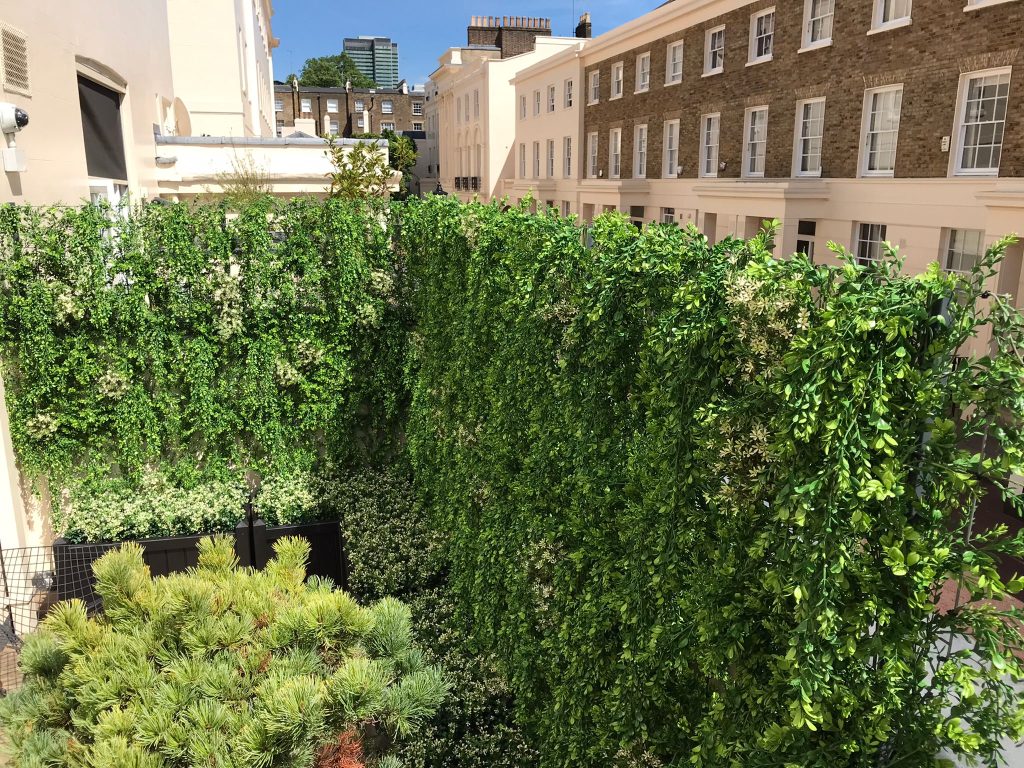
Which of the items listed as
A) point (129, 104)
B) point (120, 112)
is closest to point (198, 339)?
point (120, 112)

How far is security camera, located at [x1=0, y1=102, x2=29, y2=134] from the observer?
24.8 feet

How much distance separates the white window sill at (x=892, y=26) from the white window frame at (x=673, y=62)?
1028cm

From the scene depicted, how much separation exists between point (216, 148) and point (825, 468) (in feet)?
61.6

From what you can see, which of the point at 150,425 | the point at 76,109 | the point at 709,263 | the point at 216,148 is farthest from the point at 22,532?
the point at 216,148

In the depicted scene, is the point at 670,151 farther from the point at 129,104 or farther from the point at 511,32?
the point at 511,32

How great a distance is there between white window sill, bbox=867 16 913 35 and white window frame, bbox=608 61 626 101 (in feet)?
50.4

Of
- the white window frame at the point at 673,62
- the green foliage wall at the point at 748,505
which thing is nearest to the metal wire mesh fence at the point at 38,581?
the green foliage wall at the point at 748,505

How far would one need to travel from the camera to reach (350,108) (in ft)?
292

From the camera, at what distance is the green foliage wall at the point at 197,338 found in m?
8.65

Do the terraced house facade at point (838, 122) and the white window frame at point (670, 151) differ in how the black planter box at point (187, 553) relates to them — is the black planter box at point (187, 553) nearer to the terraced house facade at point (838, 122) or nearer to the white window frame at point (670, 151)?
the terraced house facade at point (838, 122)

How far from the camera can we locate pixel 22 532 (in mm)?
8750

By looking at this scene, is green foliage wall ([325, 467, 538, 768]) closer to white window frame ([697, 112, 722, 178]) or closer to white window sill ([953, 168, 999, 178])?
white window sill ([953, 168, 999, 178])

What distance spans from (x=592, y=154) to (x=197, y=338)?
97.1 feet

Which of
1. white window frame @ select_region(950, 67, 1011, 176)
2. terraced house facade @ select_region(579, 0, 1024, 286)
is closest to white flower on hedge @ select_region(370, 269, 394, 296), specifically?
terraced house facade @ select_region(579, 0, 1024, 286)
